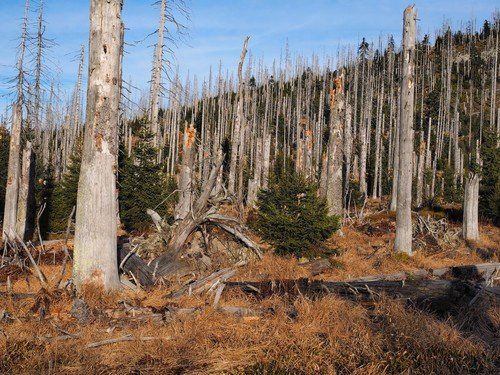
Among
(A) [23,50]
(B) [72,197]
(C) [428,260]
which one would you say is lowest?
(C) [428,260]

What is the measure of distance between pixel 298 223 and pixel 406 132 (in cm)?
444

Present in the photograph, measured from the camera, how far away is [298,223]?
401 inches

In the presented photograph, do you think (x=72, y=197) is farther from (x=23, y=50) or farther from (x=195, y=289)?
(x=195, y=289)

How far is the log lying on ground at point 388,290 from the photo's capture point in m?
6.07

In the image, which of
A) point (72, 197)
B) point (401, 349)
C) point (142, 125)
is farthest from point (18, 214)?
point (401, 349)

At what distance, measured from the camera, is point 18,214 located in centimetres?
1571

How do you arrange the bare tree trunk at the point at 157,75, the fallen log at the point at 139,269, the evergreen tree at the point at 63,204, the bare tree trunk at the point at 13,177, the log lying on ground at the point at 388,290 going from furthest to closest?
the bare tree trunk at the point at 157,75, the evergreen tree at the point at 63,204, the bare tree trunk at the point at 13,177, the fallen log at the point at 139,269, the log lying on ground at the point at 388,290

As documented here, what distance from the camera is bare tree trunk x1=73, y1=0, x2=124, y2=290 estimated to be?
6.08 metres

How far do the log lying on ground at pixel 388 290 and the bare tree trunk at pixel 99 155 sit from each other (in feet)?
6.29

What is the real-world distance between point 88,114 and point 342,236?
10.9 m

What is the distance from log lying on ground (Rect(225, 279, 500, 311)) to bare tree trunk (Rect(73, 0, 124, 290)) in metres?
1.92

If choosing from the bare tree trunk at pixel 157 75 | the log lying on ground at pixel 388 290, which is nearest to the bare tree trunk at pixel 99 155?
the log lying on ground at pixel 388 290

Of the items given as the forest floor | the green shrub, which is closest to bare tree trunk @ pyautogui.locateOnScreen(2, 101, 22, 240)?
the forest floor

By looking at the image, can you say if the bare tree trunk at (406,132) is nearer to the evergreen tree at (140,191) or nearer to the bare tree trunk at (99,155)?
the bare tree trunk at (99,155)
